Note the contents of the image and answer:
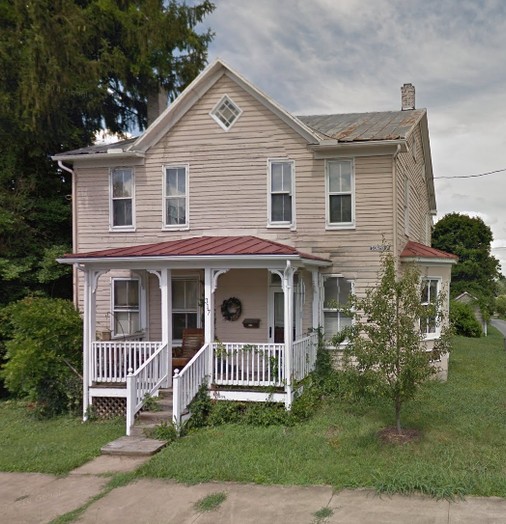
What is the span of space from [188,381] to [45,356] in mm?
3361

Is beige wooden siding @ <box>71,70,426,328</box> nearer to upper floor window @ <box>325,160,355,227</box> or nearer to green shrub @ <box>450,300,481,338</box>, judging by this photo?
upper floor window @ <box>325,160,355,227</box>

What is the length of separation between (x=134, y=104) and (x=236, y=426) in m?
16.2

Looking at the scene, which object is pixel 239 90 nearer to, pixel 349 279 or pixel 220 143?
pixel 220 143

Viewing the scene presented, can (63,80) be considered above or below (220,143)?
above

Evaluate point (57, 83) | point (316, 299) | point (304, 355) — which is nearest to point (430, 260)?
point (316, 299)

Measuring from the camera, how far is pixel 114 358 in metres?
11.7

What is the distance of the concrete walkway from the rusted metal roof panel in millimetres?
8451

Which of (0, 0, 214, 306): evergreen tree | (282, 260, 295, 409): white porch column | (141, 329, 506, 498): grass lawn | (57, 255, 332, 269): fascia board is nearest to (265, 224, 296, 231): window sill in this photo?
(57, 255, 332, 269): fascia board

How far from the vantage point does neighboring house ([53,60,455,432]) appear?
11.9 metres

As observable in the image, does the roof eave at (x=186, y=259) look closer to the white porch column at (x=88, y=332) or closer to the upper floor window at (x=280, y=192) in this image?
the white porch column at (x=88, y=332)

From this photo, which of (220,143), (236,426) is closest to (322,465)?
(236,426)

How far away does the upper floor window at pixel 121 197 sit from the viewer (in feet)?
47.5

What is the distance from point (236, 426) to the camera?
10.3 meters

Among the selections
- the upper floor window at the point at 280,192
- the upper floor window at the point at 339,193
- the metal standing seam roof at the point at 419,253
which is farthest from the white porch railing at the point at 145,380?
the metal standing seam roof at the point at 419,253
